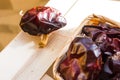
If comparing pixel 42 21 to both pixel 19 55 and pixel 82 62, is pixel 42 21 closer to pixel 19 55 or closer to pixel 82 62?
pixel 19 55

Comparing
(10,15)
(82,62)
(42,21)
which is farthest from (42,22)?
(10,15)

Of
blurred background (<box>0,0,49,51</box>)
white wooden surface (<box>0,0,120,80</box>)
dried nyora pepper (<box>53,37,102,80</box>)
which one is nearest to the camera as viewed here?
dried nyora pepper (<box>53,37,102,80</box>)

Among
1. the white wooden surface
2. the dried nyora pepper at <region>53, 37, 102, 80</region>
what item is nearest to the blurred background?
the white wooden surface

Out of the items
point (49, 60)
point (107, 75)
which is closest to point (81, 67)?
point (107, 75)

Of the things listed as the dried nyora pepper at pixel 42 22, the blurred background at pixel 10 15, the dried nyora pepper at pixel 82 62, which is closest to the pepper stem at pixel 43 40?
the dried nyora pepper at pixel 42 22

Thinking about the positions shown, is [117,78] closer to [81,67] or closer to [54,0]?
[81,67]

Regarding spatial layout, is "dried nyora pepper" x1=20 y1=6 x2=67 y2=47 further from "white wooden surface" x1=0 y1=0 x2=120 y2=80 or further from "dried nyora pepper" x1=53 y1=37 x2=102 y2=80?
"dried nyora pepper" x1=53 y1=37 x2=102 y2=80
